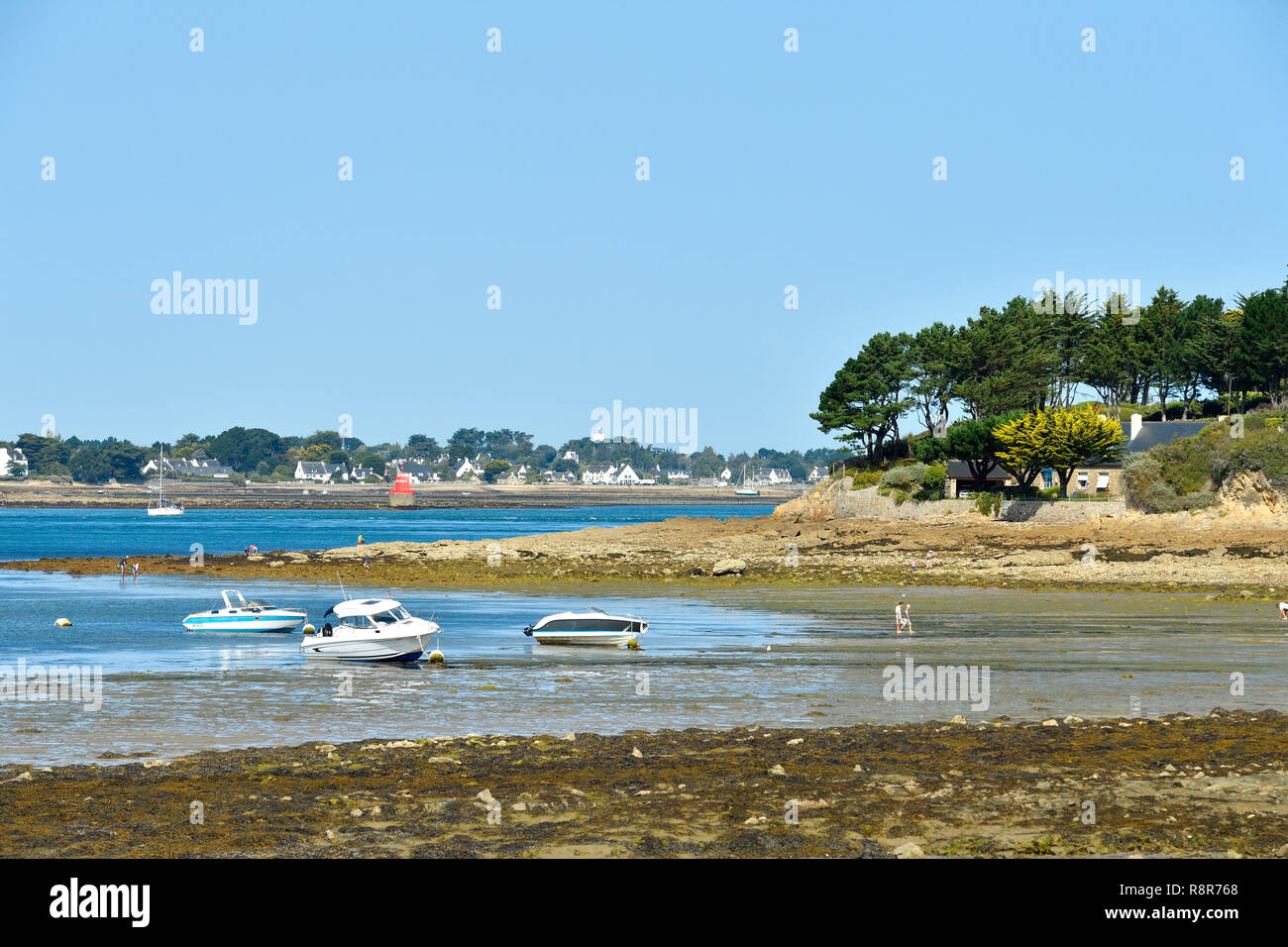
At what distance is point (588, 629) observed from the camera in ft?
135

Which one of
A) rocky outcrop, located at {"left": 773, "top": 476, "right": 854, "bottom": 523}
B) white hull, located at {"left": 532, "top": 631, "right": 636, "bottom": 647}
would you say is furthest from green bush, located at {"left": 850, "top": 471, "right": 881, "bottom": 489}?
white hull, located at {"left": 532, "top": 631, "right": 636, "bottom": 647}

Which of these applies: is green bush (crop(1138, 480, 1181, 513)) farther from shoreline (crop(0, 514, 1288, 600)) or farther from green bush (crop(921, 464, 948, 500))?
green bush (crop(921, 464, 948, 500))

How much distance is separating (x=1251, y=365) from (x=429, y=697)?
103 meters

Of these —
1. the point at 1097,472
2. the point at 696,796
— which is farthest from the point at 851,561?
the point at 696,796

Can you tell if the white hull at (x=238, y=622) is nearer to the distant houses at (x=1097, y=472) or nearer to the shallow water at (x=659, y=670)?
the shallow water at (x=659, y=670)

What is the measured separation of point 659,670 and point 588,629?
20.8 feet

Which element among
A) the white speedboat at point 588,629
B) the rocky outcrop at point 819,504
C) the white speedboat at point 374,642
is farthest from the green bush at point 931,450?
the white speedboat at point 374,642

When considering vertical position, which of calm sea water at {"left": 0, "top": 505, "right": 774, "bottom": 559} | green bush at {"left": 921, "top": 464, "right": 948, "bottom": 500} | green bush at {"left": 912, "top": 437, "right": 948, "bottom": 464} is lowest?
calm sea water at {"left": 0, "top": 505, "right": 774, "bottom": 559}

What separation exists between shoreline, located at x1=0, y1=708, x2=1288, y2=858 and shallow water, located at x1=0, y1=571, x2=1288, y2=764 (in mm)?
2879

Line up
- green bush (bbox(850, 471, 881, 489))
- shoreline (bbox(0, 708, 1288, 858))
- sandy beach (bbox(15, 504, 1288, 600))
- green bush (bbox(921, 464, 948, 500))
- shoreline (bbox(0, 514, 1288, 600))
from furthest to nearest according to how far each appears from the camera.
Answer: green bush (bbox(850, 471, 881, 489)), green bush (bbox(921, 464, 948, 500)), sandy beach (bbox(15, 504, 1288, 600)), shoreline (bbox(0, 514, 1288, 600)), shoreline (bbox(0, 708, 1288, 858))

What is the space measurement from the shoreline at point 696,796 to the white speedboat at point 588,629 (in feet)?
54.3

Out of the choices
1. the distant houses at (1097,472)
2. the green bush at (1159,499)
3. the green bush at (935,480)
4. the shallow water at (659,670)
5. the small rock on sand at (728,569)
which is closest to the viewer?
the shallow water at (659,670)

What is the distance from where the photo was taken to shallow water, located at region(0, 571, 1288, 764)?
26844mm

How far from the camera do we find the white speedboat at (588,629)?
41156 millimetres
